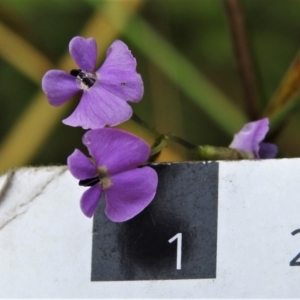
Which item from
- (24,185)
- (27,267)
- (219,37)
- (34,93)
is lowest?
(27,267)

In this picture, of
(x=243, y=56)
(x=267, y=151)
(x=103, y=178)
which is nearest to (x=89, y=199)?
(x=103, y=178)

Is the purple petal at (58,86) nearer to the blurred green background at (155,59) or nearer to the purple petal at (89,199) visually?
the purple petal at (89,199)

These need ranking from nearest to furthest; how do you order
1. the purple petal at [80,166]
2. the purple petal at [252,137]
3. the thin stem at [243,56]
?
the purple petal at [80,166] < the purple petal at [252,137] < the thin stem at [243,56]

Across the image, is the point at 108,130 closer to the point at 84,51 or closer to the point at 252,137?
the point at 84,51

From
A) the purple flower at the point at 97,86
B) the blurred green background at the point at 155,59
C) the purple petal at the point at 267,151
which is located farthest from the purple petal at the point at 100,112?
the blurred green background at the point at 155,59

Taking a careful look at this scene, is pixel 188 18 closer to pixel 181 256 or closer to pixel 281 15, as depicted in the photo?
pixel 281 15

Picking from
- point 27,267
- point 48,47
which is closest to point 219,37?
point 48,47

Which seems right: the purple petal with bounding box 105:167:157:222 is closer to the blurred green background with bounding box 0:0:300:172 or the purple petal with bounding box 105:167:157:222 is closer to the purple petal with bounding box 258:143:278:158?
the purple petal with bounding box 258:143:278:158
